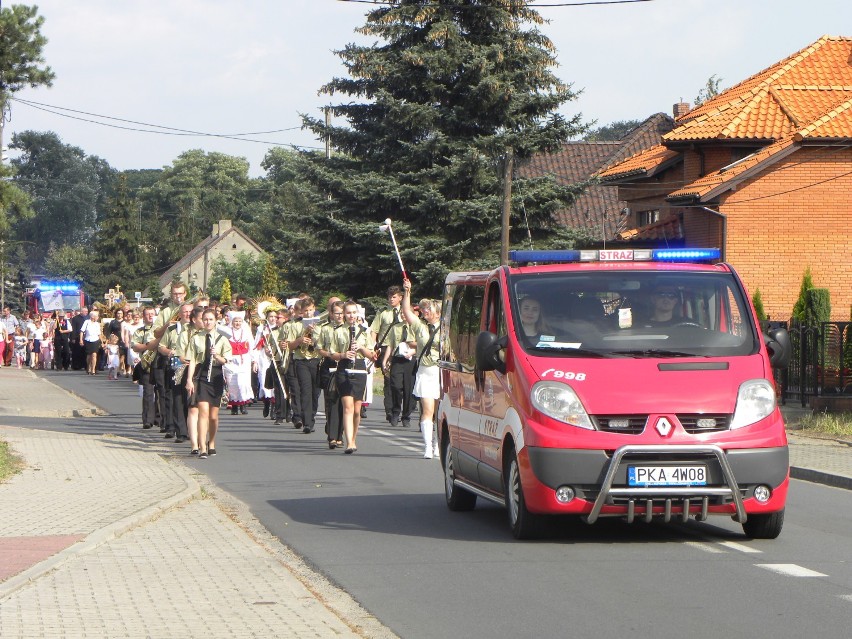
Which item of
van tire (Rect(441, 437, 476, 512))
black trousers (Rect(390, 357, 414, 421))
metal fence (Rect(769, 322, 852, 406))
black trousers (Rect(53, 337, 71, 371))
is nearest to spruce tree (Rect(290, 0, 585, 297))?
black trousers (Rect(53, 337, 71, 371))

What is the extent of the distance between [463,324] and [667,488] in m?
3.11

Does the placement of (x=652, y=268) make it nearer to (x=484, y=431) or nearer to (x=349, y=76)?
(x=484, y=431)

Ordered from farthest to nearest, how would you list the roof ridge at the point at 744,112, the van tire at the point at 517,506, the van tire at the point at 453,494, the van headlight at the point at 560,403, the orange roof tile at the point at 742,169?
the roof ridge at the point at 744,112 < the orange roof tile at the point at 742,169 < the van tire at the point at 453,494 < the van tire at the point at 517,506 < the van headlight at the point at 560,403

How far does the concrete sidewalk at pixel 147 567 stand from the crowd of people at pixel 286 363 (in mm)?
2855

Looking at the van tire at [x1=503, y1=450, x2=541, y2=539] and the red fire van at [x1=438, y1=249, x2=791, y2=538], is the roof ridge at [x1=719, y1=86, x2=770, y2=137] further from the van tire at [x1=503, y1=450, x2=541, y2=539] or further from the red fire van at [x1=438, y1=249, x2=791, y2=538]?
the van tire at [x1=503, y1=450, x2=541, y2=539]

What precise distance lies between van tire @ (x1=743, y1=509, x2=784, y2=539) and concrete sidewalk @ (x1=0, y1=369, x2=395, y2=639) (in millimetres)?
3100

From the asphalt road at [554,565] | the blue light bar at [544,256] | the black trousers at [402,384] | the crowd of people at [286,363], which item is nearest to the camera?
the asphalt road at [554,565]

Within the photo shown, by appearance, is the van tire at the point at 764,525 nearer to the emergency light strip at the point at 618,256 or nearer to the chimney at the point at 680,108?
the emergency light strip at the point at 618,256

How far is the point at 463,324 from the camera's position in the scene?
12117mm

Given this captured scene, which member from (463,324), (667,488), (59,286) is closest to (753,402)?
(667,488)

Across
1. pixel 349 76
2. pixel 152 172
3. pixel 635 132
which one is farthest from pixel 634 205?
pixel 152 172

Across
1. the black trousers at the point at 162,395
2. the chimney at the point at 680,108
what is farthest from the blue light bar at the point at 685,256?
the chimney at the point at 680,108

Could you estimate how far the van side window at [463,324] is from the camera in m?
11.6

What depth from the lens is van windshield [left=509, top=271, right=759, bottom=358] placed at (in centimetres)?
1013
